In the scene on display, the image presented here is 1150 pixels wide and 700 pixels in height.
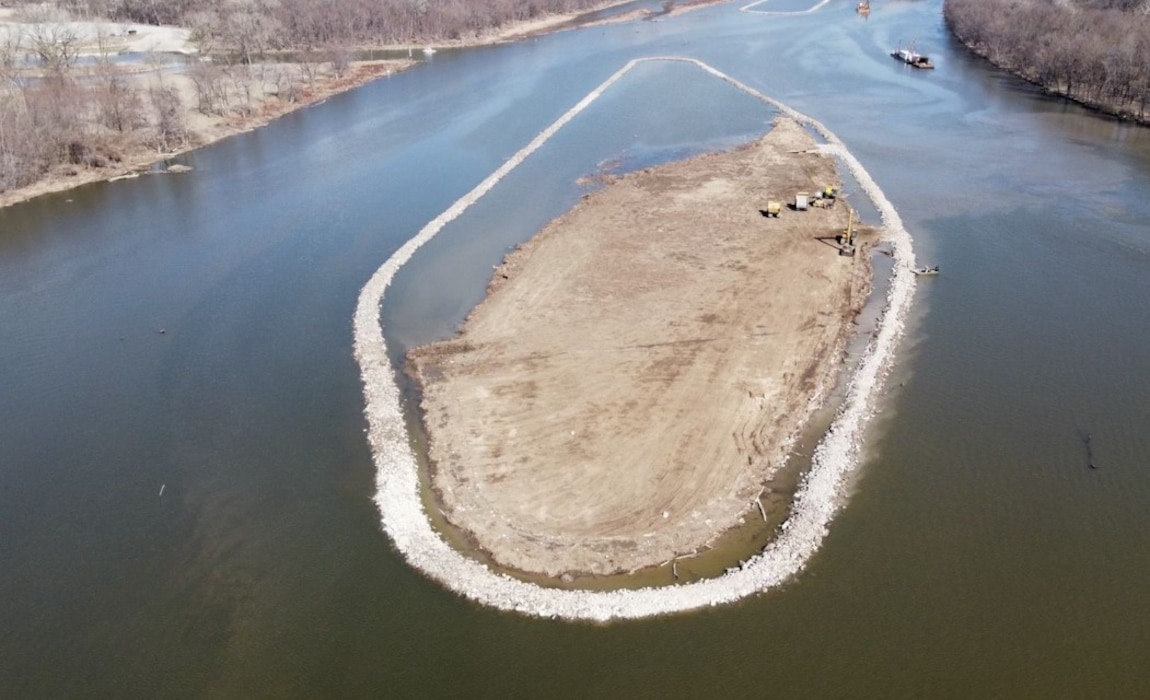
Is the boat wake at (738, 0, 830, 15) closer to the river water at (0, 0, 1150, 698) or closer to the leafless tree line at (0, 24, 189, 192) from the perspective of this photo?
the river water at (0, 0, 1150, 698)

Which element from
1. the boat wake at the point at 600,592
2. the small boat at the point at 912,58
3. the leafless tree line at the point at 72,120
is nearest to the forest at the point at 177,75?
the leafless tree line at the point at 72,120

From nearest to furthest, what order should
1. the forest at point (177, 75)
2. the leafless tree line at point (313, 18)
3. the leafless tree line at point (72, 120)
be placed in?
the leafless tree line at point (72, 120)
the forest at point (177, 75)
the leafless tree line at point (313, 18)

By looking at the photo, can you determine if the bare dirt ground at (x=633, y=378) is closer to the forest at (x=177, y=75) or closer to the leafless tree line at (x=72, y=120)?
the leafless tree line at (x=72, y=120)

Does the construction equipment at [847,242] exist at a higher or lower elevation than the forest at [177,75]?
lower

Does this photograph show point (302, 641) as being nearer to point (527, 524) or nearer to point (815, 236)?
point (527, 524)

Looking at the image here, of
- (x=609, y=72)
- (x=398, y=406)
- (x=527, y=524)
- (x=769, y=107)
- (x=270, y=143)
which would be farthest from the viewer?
(x=609, y=72)

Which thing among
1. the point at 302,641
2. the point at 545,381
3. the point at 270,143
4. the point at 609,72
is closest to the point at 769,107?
the point at 609,72
